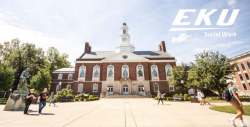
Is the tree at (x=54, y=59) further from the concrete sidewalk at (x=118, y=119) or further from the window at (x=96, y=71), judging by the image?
the concrete sidewalk at (x=118, y=119)

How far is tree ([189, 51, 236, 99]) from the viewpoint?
1744cm

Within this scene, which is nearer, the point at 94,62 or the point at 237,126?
the point at 237,126

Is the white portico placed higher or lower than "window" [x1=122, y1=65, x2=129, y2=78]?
higher

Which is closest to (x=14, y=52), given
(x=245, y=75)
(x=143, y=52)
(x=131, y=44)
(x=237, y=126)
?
(x=131, y=44)

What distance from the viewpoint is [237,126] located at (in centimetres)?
444

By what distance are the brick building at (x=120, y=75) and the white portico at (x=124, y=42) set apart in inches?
212

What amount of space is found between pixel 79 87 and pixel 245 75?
46.8 m

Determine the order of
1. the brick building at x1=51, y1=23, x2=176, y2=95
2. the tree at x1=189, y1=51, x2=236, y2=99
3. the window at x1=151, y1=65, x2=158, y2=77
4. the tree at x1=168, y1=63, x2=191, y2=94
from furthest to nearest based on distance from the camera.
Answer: the window at x1=151, y1=65, x2=158, y2=77 < the brick building at x1=51, y1=23, x2=176, y2=95 < the tree at x1=168, y1=63, x2=191, y2=94 < the tree at x1=189, y1=51, x2=236, y2=99

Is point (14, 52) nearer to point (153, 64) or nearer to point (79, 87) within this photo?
point (79, 87)

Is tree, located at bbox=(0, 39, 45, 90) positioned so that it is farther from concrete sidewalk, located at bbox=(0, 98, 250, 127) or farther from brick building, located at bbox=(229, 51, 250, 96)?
brick building, located at bbox=(229, 51, 250, 96)

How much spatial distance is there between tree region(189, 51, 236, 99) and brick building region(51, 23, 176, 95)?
11.7 meters

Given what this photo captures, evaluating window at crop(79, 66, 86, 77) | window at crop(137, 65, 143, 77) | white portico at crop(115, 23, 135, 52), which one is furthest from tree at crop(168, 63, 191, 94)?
window at crop(79, 66, 86, 77)

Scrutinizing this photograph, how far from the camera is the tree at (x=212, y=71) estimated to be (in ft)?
57.2

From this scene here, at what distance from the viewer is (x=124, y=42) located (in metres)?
39.0
